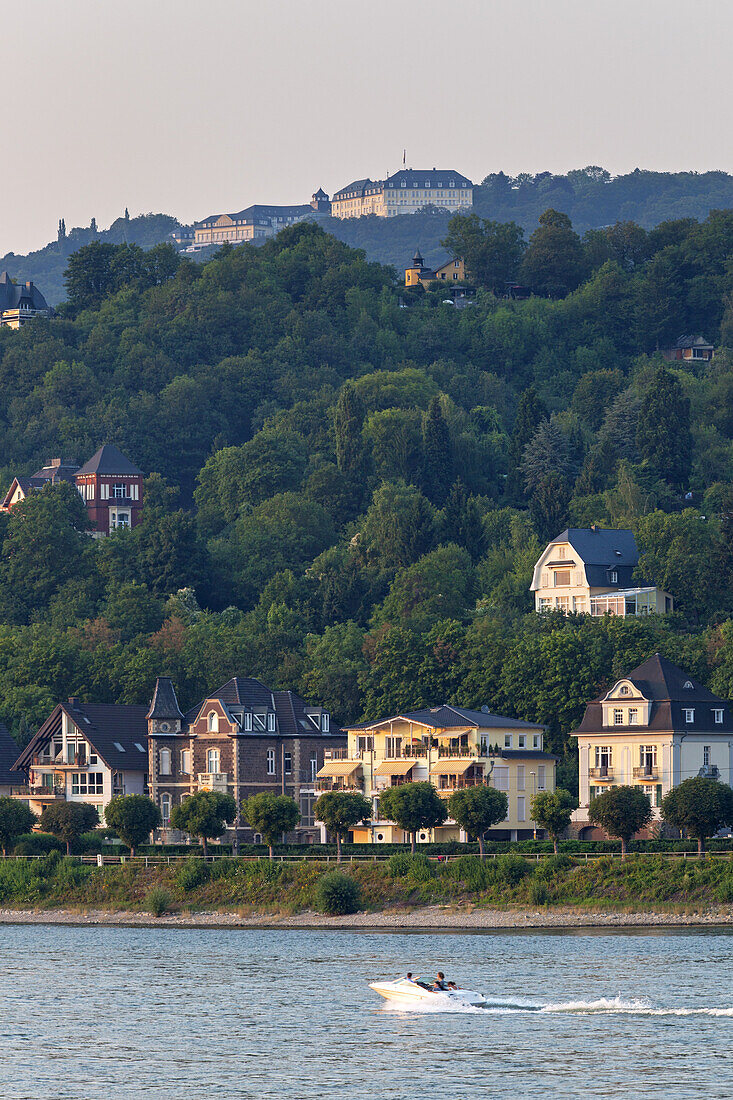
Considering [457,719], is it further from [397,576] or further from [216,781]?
[397,576]

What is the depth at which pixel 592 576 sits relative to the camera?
159 meters

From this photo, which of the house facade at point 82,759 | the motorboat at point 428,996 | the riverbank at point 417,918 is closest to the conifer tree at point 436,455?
the house facade at point 82,759

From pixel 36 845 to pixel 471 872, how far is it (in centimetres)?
2874

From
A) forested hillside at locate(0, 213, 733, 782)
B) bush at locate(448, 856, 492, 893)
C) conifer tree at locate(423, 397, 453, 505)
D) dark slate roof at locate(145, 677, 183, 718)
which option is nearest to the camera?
bush at locate(448, 856, 492, 893)

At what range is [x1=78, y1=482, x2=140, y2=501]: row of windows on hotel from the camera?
197m

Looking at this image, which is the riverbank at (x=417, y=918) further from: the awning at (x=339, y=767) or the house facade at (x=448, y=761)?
the awning at (x=339, y=767)

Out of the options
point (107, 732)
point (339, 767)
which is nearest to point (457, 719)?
point (339, 767)

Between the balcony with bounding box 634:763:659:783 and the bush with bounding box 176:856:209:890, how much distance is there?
27470 millimetres

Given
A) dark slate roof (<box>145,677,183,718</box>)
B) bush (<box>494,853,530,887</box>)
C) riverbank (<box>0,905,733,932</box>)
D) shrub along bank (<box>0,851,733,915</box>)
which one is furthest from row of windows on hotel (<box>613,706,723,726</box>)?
dark slate roof (<box>145,677,183,718</box>)

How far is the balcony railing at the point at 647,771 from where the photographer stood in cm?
11935

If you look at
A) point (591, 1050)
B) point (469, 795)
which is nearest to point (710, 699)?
point (469, 795)

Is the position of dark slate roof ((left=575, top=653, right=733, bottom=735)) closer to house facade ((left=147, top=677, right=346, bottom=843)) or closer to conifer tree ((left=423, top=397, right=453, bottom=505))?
house facade ((left=147, top=677, right=346, bottom=843))

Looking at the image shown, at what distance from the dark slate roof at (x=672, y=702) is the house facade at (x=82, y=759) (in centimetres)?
2909

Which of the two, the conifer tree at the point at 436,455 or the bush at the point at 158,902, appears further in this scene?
the conifer tree at the point at 436,455
